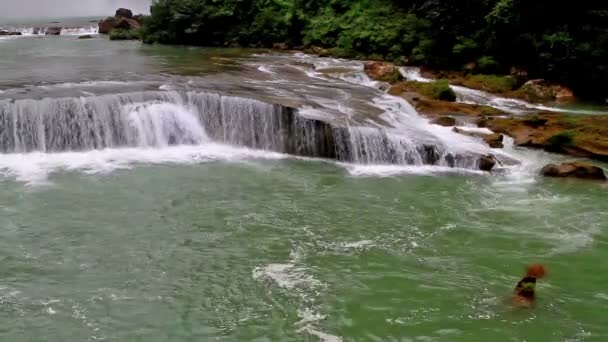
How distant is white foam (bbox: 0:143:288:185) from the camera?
1430 cm

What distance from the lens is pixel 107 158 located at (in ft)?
50.7

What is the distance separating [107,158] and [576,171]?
35.6 feet

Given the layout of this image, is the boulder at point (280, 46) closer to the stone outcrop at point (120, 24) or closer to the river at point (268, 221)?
the river at point (268, 221)

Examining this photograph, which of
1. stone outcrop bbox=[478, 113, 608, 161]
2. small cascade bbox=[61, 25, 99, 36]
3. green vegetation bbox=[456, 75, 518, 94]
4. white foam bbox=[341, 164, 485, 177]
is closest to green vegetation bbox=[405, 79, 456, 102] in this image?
stone outcrop bbox=[478, 113, 608, 161]

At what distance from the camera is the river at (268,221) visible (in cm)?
823

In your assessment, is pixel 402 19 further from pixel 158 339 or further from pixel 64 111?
pixel 158 339

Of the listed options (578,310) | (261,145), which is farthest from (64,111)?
(578,310)

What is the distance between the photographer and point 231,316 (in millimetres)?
8227

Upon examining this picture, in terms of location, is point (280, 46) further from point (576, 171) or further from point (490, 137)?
point (576, 171)

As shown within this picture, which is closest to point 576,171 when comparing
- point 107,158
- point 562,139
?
point 562,139

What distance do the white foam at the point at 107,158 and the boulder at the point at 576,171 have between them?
6391mm

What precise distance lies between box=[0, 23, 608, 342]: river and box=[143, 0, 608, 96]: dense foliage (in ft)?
25.4

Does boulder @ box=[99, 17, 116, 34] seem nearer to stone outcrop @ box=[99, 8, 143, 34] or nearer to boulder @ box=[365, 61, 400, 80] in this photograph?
stone outcrop @ box=[99, 8, 143, 34]

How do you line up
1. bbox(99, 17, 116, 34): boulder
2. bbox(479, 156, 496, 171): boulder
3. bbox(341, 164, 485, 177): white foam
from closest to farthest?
bbox(341, 164, 485, 177): white foam
bbox(479, 156, 496, 171): boulder
bbox(99, 17, 116, 34): boulder
